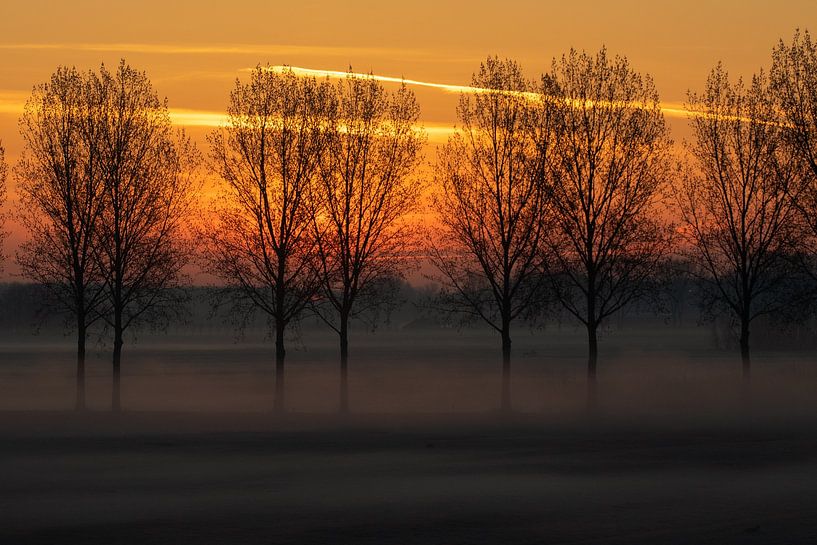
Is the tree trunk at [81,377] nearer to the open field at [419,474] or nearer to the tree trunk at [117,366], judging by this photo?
the tree trunk at [117,366]

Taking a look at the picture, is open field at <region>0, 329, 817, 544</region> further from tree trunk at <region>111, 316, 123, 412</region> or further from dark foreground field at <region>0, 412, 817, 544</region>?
tree trunk at <region>111, 316, 123, 412</region>

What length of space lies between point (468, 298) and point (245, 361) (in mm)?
80224

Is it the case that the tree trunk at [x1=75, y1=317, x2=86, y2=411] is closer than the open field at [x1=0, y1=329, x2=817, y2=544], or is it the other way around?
the open field at [x1=0, y1=329, x2=817, y2=544]

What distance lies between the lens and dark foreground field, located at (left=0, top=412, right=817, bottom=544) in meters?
18.9

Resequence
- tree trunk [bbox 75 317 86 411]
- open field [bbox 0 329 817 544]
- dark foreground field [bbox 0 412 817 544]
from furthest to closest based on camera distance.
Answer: tree trunk [bbox 75 317 86 411] → open field [bbox 0 329 817 544] → dark foreground field [bbox 0 412 817 544]

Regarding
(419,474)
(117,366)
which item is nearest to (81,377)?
(117,366)

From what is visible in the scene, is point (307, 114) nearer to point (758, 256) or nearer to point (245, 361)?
point (758, 256)

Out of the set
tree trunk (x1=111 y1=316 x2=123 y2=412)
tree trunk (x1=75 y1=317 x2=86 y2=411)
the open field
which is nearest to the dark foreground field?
the open field

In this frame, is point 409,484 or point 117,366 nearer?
point 409,484

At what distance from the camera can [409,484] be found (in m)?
24.9

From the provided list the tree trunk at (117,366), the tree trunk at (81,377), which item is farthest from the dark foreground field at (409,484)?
the tree trunk at (117,366)

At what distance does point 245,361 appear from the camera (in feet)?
416

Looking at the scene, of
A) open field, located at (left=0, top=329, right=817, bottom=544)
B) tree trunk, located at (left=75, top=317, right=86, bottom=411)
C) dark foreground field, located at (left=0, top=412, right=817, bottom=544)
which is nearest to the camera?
dark foreground field, located at (left=0, top=412, right=817, bottom=544)

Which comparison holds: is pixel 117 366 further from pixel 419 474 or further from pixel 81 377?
pixel 419 474
